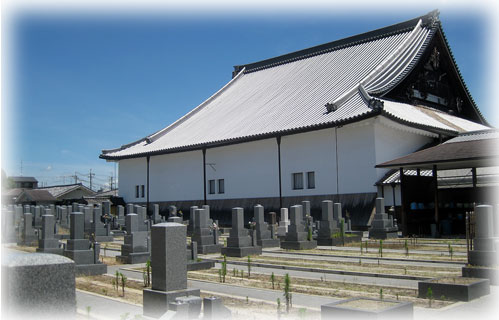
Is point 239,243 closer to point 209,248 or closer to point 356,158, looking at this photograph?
point 209,248

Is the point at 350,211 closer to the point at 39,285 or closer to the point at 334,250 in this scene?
the point at 334,250

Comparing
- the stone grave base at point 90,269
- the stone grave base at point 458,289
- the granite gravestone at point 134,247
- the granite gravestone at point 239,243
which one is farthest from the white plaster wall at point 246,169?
the stone grave base at point 458,289

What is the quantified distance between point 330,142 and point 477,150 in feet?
31.6

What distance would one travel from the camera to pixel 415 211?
2264 centimetres

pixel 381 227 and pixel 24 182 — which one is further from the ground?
pixel 24 182

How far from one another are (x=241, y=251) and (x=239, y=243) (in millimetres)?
447

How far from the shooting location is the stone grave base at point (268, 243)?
19.8m

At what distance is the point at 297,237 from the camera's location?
18547mm

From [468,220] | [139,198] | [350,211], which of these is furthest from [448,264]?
[139,198]

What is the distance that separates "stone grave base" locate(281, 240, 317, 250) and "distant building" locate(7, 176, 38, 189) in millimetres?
71988

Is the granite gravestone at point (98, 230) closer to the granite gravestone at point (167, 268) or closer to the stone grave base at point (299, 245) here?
the stone grave base at point (299, 245)

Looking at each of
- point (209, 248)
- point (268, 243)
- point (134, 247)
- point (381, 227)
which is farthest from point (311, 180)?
point (134, 247)

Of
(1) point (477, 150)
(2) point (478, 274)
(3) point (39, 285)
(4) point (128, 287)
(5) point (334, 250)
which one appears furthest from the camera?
(1) point (477, 150)

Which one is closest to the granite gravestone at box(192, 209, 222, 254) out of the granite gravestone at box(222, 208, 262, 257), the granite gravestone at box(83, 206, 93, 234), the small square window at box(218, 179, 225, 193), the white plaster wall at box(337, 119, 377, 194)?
the granite gravestone at box(222, 208, 262, 257)
